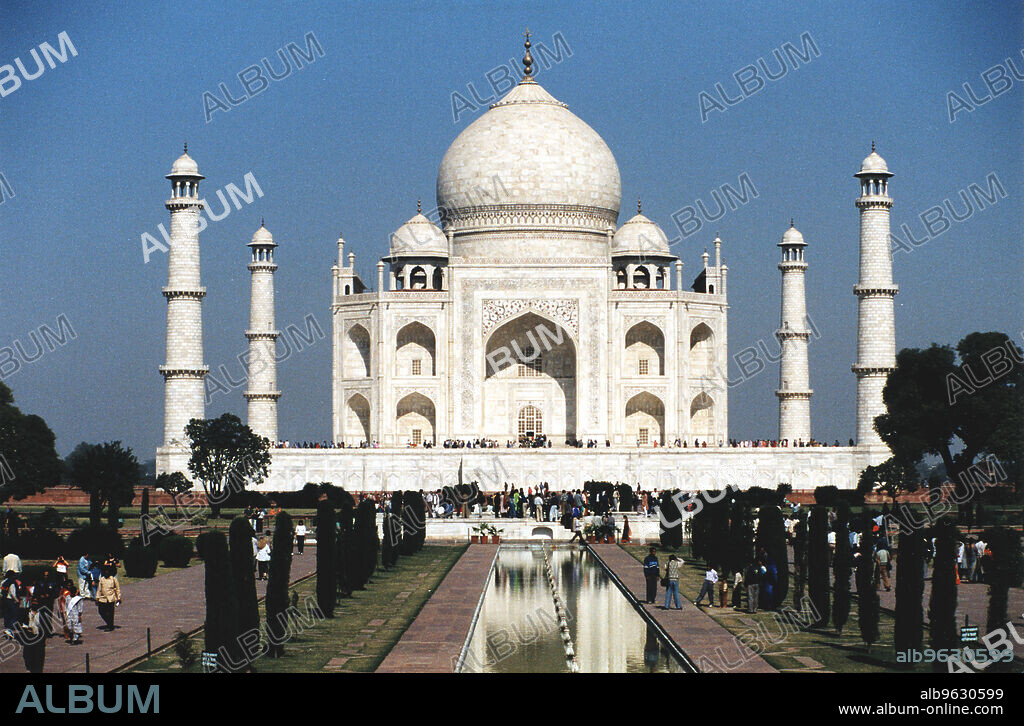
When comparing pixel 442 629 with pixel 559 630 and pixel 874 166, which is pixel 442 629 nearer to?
pixel 559 630

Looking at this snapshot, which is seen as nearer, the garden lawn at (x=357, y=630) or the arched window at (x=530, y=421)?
the garden lawn at (x=357, y=630)

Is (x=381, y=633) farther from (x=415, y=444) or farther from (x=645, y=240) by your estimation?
(x=645, y=240)

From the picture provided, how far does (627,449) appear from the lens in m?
33.4

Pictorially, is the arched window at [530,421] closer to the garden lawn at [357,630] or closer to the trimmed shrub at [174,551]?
the garden lawn at [357,630]

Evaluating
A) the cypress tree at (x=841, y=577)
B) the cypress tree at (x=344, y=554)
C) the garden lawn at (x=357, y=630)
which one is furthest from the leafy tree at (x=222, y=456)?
the cypress tree at (x=841, y=577)

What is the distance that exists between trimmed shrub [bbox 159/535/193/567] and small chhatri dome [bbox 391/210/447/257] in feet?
60.2

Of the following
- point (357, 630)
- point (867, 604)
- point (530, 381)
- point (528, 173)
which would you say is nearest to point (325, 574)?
point (357, 630)

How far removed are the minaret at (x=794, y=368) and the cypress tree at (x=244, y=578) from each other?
90.0ft

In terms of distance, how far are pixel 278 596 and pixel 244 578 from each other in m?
1.40

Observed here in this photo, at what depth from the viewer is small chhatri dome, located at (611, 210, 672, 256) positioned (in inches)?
1528

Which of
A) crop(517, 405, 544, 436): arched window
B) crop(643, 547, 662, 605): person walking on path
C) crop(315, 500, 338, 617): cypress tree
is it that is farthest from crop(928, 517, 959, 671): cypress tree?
crop(517, 405, 544, 436): arched window

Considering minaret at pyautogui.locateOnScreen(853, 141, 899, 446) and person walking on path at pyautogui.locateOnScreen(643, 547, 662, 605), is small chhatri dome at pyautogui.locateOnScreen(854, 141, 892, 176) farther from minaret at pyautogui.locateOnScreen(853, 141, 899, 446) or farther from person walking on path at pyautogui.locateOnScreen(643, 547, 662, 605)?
person walking on path at pyautogui.locateOnScreen(643, 547, 662, 605)

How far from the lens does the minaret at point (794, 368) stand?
1512 inches
